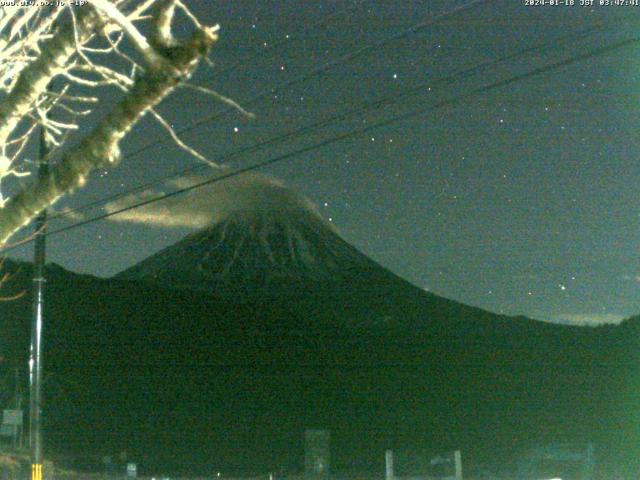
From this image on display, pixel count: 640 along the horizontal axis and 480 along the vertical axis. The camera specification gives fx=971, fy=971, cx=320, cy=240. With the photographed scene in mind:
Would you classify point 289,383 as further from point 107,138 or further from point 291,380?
point 107,138

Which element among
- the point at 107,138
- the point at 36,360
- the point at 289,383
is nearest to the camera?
the point at 107,138

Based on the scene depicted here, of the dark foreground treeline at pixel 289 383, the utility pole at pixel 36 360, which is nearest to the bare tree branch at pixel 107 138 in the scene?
the utility pole at pixel 36 360

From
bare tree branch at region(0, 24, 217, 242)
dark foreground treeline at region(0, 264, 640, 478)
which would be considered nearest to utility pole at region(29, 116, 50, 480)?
bare tree branch at region(0, 24, 217, 242)

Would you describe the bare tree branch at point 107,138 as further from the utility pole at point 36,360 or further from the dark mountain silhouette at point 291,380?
the dark mountain silhouette at point 291,380

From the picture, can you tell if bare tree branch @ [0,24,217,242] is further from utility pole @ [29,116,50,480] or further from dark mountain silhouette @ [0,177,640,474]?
dark mountain silhouette @ [0,177,640,474]

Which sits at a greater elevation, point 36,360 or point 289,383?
point 289,383

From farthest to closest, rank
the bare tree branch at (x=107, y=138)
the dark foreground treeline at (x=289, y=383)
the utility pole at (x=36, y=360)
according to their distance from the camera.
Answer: the dark foreground treeline at (x=289, y=383), the utility pole at (x=36, y=360), the bare tree branch at (x=107, y=138)

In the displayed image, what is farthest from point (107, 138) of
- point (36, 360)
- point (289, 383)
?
point (289, 383)

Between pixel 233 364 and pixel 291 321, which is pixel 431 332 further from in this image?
pixel 233 364

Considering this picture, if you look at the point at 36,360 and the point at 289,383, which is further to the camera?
the point at 289,383
